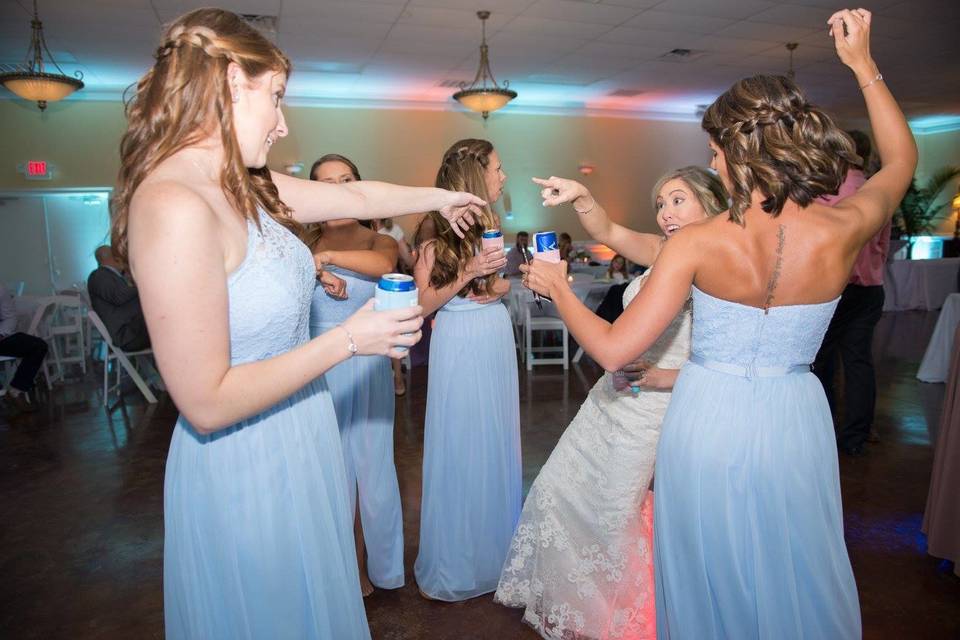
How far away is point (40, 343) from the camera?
5.95 metres

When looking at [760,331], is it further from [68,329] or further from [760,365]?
[68,329]

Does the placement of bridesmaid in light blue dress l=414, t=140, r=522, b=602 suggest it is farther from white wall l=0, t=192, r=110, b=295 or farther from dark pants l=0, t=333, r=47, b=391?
white wall l=0, t=192, r=110, b=295

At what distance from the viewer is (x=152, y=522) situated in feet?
11.1

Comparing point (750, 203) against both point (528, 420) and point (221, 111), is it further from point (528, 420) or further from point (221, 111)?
point (528, 420)

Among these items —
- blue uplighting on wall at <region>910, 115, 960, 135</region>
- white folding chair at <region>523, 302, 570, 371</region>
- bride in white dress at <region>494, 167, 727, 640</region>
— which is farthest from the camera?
blue uplighting on wall at <region>910, 115, 960, 135</region>

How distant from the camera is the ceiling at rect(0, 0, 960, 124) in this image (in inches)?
251

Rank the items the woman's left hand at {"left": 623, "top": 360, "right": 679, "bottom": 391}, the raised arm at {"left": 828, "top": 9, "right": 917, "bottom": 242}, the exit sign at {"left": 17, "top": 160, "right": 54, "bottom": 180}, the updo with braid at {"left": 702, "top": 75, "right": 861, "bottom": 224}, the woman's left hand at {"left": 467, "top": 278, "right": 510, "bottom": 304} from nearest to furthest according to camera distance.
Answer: the updo with braid at {"left": 702, "top": 75, "right": 861, "bottom": 224} < the raised arm at {"left": 828, "top": 9, "right": 917, "bottom": 242} < the woman's left hand at {"left": 623, "top": 360, "right": 679, "bottom": 391} < the woman's left hand at {"left": 467, "top": 278, "right": 510, "bottom": 304} < the exit sign at {"left": 17, "top": 160, "right": 54, "bottom": 180}

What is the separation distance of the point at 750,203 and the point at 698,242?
14 centimetres

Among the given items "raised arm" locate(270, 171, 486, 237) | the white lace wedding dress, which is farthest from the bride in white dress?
"raised arm" locate(270, 171, 486, 237)

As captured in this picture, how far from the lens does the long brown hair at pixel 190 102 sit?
43.7 inches

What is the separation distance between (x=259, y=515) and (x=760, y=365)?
3.68ft

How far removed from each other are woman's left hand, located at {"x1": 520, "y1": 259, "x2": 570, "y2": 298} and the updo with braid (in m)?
0.49

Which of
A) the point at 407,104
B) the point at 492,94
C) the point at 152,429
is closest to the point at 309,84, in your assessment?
the point at 407,104

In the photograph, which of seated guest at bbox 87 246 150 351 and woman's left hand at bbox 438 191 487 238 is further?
seated guest at bbox 87 246 150 351
